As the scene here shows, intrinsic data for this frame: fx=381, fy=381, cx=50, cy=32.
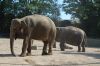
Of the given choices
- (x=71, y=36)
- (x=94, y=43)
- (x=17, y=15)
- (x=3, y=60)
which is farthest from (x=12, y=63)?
(x=17, y=15)

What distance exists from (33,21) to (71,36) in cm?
819

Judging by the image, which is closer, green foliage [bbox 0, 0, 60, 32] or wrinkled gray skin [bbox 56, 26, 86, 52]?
wrinkled gray skin [bbox 56, 26, 86, 52]

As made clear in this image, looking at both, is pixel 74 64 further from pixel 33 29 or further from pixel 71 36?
pixel 71 36

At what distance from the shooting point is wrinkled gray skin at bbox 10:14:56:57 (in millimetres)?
15750

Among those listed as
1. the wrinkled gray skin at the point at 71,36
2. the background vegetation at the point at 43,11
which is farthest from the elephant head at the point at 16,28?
the background vegetation at the point at 43,11

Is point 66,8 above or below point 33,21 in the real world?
below

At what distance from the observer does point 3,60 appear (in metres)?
13.8

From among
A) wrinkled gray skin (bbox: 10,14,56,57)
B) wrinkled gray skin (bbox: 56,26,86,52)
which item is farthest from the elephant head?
wrinkled gray skin (bbox: 56,26,86,52)

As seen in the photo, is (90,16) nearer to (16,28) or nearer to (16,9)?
(16,9)

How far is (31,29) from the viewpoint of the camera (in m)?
16.2

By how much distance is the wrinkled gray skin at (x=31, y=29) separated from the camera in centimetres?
1575

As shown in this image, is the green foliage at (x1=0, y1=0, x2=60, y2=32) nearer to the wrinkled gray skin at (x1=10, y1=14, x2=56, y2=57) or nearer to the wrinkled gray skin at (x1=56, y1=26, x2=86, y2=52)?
the wrinkled gray skin at (x1=56, y1=26, x2=86, y2=52)

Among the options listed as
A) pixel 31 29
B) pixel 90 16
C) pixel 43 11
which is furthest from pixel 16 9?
pixel 31 29

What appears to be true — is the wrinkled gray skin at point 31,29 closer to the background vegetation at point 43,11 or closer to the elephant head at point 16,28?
the elephant head at point 16,28
